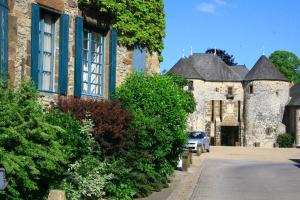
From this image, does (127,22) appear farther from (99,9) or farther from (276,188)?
(276,188)

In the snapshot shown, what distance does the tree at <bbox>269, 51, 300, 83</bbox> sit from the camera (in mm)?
82688

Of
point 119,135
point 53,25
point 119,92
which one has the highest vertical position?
A: point 53,25

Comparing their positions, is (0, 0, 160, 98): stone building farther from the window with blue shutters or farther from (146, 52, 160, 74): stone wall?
(146, 52, 160, 74): stone wall

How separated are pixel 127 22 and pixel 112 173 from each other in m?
4.94

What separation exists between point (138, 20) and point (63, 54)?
140 inches

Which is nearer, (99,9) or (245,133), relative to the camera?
(99,9)

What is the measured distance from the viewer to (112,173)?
11773 mm

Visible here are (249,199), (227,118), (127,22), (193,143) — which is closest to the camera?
(249,199)

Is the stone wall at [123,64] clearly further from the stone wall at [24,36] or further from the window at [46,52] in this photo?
the window at [46,52]

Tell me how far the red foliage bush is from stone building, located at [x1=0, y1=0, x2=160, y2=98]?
95 centimetres

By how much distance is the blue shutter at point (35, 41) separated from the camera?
11.5m

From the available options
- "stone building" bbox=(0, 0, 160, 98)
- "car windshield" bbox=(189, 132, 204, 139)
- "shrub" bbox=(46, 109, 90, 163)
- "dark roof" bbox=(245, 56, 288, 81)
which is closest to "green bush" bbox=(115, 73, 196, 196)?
"stone building" bbox=(0, 0, 160, 98)

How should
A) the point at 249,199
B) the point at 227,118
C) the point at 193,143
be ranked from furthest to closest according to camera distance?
the point at 227,118 → the point at 193,143 → the point at 249,199

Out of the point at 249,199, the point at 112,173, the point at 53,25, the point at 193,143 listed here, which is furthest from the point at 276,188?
the point at 193,143
